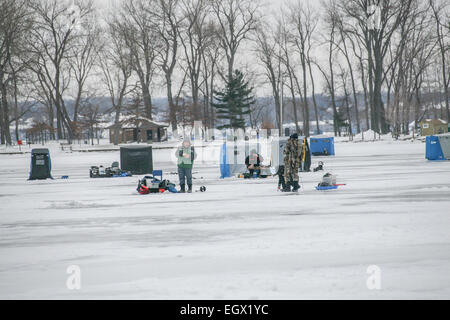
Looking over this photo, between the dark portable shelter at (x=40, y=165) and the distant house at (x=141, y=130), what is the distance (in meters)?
46.9

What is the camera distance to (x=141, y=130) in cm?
7606

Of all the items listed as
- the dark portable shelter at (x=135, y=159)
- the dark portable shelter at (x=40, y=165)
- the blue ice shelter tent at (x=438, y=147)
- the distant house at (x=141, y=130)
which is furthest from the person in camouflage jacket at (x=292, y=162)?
the distant house at (x=141, y=130)

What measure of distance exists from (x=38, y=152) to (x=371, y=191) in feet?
46.1

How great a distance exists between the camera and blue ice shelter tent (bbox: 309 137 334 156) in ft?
113

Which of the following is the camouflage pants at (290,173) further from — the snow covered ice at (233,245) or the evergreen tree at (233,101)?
the evergreen tree at (233,101)

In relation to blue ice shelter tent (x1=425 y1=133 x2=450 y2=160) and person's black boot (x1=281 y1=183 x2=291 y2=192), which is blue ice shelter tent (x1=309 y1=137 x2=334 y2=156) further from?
person's black boot (x1=281 y1=183 x2=291 y2=192)

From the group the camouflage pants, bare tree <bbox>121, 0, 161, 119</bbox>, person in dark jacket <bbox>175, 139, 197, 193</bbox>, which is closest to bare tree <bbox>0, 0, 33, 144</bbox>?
bare tree <bbox>121, 0, 161, 119</bbox>

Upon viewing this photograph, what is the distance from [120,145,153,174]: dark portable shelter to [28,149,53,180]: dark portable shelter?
9.96 ft

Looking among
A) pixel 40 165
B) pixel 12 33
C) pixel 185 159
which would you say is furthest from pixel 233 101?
pixel 185 159

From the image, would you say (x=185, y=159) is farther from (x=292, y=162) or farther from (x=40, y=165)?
(x=40, y=165)

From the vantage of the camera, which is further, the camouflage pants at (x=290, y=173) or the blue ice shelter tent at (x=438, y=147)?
the blue ice shelter tent at (x=438, y=147)

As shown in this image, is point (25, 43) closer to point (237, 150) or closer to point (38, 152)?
point (38, 152)

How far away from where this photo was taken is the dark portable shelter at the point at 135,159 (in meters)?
23.7

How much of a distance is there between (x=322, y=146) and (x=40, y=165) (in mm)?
17774
